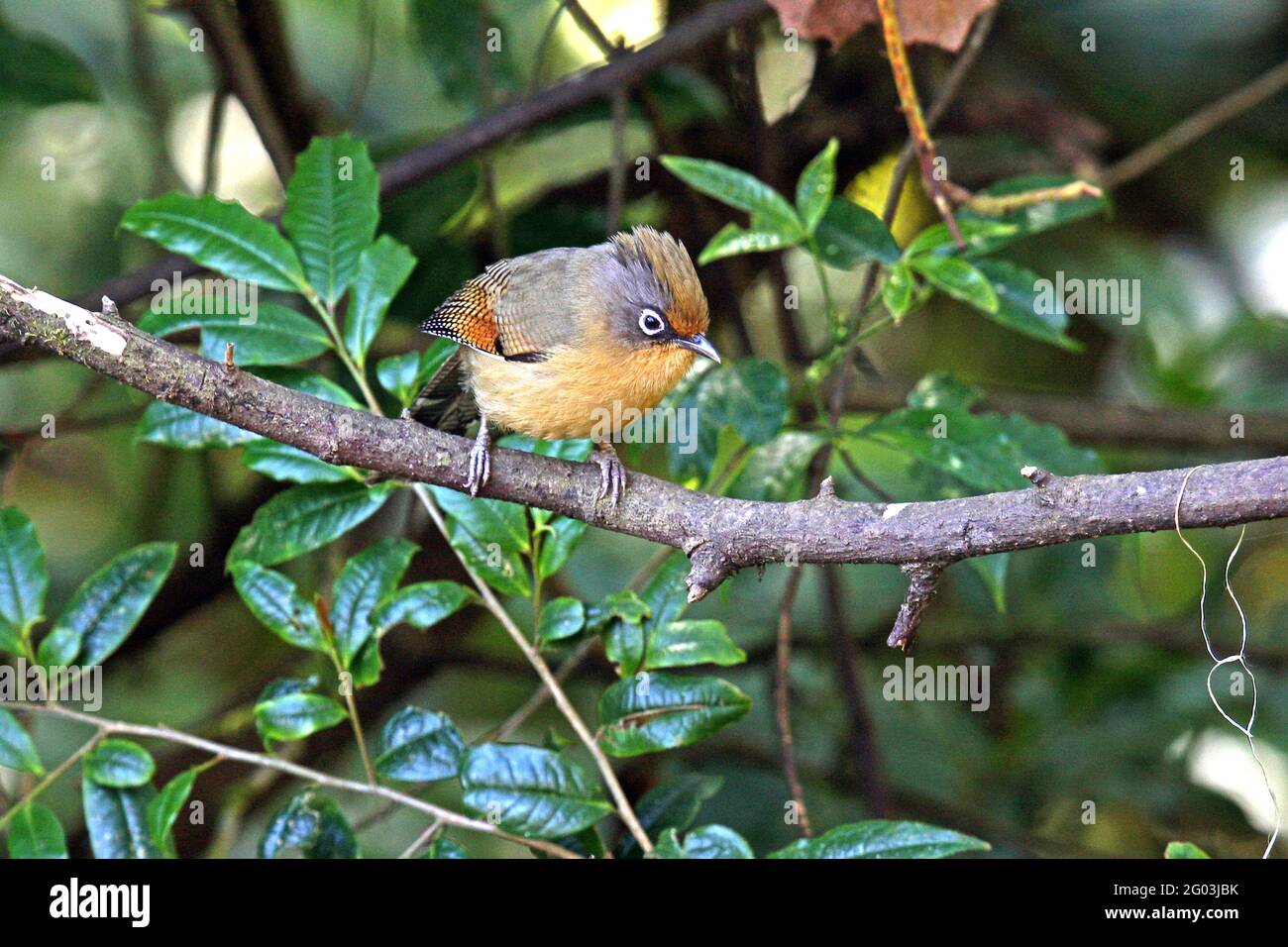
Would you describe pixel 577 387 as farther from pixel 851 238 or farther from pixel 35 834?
pixel 35 834

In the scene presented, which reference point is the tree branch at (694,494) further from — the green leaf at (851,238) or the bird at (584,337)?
the green leaf at (851,238)

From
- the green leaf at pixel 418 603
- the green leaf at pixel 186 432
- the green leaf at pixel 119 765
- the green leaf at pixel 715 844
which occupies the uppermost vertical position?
the green leaf at pixel 186 432

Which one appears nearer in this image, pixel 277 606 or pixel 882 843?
pixel 882 843

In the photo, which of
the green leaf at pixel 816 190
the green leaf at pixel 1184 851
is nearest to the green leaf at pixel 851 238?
the green leaf at pixel 816 190

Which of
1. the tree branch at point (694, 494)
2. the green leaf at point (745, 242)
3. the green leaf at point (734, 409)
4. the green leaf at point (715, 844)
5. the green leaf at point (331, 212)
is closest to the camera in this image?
the tree branch at point (694, 494)

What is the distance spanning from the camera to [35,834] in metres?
3.01

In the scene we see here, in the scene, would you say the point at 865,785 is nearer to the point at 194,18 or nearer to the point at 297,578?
the point at 297,578

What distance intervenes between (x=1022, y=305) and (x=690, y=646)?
1509 millimetres

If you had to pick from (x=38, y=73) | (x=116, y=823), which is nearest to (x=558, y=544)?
(x=116, y=823)

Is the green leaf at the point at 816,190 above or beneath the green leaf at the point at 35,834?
above

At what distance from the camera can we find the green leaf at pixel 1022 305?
3578mm

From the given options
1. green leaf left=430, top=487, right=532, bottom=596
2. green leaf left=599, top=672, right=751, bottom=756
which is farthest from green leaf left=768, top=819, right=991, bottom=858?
green leaf left=430, top=487, right=532, bottom=596

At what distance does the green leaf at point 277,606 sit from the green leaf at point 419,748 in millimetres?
277
